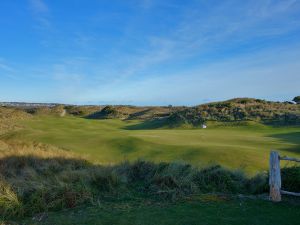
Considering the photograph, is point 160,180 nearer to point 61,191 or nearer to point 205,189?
point 205,189

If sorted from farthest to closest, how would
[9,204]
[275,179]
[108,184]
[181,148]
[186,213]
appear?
[181,148]
[108,184]
[275,179]
[9,204]
[186,213]

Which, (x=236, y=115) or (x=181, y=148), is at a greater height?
(x=236, y=115)

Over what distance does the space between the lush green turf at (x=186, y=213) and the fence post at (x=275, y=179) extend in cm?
30

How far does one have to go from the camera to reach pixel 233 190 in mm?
10930

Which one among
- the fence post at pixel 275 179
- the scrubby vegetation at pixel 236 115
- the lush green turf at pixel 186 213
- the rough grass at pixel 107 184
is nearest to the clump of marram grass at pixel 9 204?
the rough grass at pixel 107 184

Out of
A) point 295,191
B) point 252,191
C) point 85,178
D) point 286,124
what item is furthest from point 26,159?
point 286,124

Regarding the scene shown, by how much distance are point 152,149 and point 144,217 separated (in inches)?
465

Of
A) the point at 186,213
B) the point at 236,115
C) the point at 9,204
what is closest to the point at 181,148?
the point at 186,213

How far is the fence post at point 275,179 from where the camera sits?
9711 mm

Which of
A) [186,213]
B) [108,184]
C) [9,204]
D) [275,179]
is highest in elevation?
[275,179]

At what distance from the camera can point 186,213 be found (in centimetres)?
864

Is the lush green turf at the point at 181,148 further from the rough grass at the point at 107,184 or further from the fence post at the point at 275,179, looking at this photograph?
the fence post at the point at 275,179

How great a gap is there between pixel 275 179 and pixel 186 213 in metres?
2.51

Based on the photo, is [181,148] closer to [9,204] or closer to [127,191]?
[127,191]
